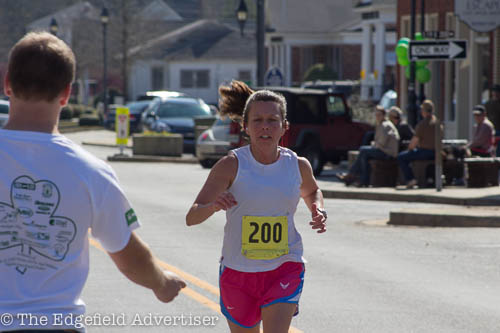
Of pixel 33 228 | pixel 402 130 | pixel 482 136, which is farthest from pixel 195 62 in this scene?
pixel 33 228

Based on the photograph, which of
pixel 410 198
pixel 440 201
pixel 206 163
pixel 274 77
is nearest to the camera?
pixel 440 201

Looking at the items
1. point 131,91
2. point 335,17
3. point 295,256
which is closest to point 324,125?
point 295,256

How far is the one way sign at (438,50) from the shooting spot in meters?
19.7

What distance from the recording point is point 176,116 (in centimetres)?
3562

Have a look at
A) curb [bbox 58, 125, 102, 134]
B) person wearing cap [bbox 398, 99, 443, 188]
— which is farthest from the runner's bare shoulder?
curb [bbox 58, 125, 102, 134]

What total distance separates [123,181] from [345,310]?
51.7 ft

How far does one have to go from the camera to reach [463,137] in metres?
32.5

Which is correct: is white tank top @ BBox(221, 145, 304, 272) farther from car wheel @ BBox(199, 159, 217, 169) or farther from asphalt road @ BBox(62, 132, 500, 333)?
car wheel @ BBox(199, 159, 217, 169)

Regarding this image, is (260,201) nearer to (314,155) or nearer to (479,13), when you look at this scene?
(479,13)

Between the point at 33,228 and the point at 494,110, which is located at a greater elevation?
the point at 33,228

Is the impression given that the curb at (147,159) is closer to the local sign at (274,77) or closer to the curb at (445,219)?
the local sign at (274,77)

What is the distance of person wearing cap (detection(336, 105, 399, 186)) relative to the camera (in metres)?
21.1

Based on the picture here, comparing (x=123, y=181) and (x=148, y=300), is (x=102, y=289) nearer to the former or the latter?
(x=148, y=300)

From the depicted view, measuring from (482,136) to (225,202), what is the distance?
1678 centimetres
